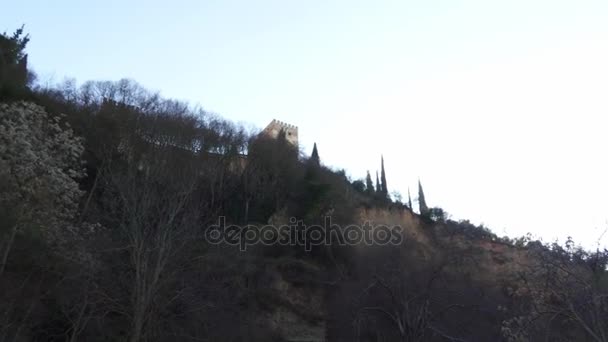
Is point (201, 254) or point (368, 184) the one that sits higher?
point (368, 184)

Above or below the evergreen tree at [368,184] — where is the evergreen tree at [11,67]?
below

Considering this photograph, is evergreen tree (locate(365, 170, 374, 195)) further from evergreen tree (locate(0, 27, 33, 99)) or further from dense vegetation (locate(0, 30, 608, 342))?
evergreen tree (locate(0, 27, 33, 99))

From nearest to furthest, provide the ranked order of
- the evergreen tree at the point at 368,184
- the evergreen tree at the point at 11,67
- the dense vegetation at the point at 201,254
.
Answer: the dense vegetation at the point at 201,254, the evergreen tree at the point at 11,67, the evergreen tree at the point at 368,184

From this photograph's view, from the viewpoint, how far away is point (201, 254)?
19.8 metres

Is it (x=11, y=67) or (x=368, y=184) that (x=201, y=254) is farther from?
(x=368, y=184)

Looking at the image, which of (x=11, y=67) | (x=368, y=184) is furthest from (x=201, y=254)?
(x=368, y=184)

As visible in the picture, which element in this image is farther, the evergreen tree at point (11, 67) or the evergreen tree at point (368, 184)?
the evergreen tree at point (368, 184)

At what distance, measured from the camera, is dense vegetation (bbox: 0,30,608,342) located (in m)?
15.7

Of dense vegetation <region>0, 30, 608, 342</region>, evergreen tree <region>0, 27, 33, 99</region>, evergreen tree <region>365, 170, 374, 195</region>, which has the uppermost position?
evergreen tree <region>365, 170, 374, 195</region>

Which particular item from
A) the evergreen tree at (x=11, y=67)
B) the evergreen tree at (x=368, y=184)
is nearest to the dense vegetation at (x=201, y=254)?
the evergreen tree at (x=11, y=67)


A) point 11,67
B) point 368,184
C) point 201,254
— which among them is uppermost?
point 368,184

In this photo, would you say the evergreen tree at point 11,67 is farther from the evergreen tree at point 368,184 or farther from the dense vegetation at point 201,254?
the evergreen tree at point 368,184

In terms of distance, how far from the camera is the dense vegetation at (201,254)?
1566 centimetres

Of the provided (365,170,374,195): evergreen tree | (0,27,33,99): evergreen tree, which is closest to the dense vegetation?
(0,27,33,99): evergreen tree
